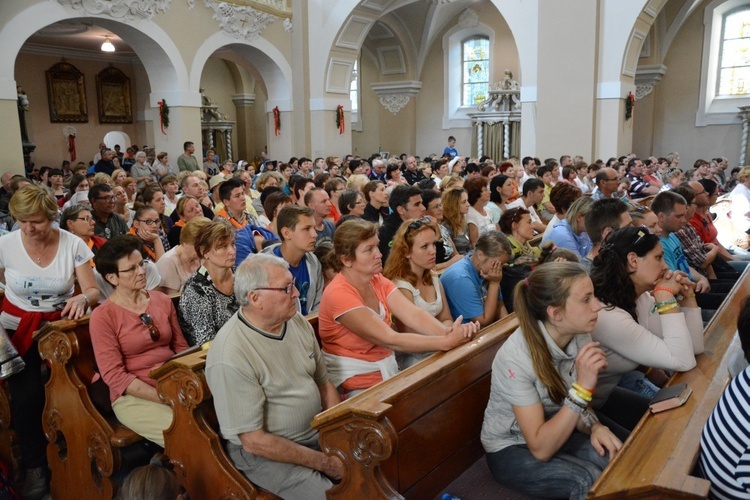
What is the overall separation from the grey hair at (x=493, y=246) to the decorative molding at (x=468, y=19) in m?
15.3

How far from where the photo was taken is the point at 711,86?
1555 centimetres

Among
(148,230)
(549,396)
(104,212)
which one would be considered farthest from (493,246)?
(104,212)

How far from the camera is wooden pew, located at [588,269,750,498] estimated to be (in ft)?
5.73

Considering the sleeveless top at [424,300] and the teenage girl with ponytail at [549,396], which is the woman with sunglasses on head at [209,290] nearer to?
the sleeveless top at [424,300]

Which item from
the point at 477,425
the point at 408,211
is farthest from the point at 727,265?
the point at 477,425

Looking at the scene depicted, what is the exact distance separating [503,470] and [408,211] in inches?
114

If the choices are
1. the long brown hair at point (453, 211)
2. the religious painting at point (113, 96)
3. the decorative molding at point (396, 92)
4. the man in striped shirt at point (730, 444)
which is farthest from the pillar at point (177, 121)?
the man in striped shirt at point (730, 444)

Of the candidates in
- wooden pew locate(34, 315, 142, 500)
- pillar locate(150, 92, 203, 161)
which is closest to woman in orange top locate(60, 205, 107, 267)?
wooden pew locate(34, 315, 142, 500)

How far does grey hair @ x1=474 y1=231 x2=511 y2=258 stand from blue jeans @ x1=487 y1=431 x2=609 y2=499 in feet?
4.48

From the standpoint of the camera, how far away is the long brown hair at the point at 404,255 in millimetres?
3373

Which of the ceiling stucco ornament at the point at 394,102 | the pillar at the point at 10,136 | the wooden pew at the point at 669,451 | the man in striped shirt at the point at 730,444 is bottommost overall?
the wooden pew at the point at 669,451

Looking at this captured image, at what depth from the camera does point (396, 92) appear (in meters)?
18.9

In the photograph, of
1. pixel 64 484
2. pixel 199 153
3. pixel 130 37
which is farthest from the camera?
pixel 199 153

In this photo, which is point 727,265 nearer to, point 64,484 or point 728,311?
point 728,311
